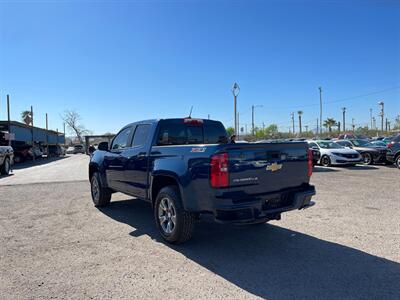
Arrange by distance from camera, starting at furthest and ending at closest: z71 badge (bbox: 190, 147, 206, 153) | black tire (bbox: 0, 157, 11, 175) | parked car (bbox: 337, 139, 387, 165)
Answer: parked car (bbox: 337, 139, 387, 165), black tire (bbox: 0, 157, 11, 175), z71 badge (bbox: 190, 147, 206, 153)

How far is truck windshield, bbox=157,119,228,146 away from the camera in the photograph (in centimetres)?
608

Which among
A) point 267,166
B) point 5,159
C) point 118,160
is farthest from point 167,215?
point 5,159

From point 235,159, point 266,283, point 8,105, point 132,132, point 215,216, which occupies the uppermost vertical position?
point 8,105

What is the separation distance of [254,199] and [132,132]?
329cm

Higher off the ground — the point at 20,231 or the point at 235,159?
the point at 235,159

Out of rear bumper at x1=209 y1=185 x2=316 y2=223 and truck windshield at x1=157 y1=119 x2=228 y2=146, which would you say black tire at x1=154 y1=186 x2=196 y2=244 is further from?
truck windshield at x1=157 y1=119 x2=228 y2=146

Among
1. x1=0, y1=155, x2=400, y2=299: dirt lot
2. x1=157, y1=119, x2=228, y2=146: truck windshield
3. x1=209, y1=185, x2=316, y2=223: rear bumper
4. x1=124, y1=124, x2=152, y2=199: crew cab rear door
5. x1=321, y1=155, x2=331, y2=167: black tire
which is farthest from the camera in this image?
x1=321, y1=155, x2=331, y2=167: black tire

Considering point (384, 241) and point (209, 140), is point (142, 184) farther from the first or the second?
point (384, 241)

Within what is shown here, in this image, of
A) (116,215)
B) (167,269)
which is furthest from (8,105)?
(167,269)

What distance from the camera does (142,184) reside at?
6.04 m

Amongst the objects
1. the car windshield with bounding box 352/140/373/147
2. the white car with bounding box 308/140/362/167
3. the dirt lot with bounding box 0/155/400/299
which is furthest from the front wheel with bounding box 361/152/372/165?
the dirt lot with bounding box 0/155/400/299

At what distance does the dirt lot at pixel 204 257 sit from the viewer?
12.1ft

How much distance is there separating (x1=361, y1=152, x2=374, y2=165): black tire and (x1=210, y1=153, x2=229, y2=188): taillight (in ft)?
57.8

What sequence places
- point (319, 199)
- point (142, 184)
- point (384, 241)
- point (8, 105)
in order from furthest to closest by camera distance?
point (8, 105), point (319, 199), point (142, 184), point (384, 241)
